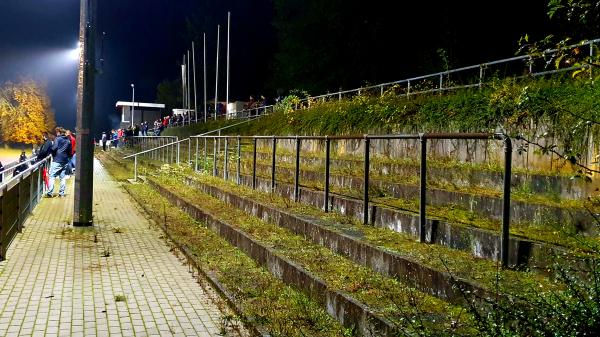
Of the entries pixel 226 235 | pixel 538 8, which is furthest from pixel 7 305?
pixel 538 8

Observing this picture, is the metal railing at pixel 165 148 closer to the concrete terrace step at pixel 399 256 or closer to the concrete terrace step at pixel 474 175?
the concrete terrace step at pixel 474 175

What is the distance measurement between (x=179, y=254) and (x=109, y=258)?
3.31 feet

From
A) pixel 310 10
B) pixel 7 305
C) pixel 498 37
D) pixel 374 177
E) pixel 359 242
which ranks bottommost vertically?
pixel 7 305

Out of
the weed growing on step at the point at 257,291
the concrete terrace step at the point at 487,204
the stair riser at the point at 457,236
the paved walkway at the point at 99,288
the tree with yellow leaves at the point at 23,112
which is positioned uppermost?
the tree with yellow leaves at the point at 23,112

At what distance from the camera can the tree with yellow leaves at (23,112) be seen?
6322 centimetres

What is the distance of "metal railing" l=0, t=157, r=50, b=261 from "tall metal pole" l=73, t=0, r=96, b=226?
1.00 metres

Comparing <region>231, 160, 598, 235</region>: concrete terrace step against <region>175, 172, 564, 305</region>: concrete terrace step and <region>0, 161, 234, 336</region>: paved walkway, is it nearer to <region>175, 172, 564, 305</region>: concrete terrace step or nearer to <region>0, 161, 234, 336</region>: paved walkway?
<region>175, 172, 564, 305</region>: concrete terrace step

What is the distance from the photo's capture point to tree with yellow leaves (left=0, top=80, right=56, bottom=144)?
63219mm

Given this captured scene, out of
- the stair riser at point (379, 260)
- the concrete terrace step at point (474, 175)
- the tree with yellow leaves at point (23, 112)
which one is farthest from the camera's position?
the tree with yellow leaves at point (23, 112)

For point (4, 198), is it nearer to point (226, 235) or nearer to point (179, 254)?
point (179, 254)

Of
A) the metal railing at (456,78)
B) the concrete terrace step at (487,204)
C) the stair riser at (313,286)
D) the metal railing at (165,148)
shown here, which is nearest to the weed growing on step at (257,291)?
the stair riser at (313,286)

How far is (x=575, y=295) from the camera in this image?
121 inches

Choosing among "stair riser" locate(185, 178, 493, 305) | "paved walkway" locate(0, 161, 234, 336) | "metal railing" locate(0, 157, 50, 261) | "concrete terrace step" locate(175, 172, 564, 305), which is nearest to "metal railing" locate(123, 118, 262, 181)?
"metal railing" locate(0, 157, 50, 261)

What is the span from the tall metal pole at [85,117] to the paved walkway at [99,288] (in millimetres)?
504
